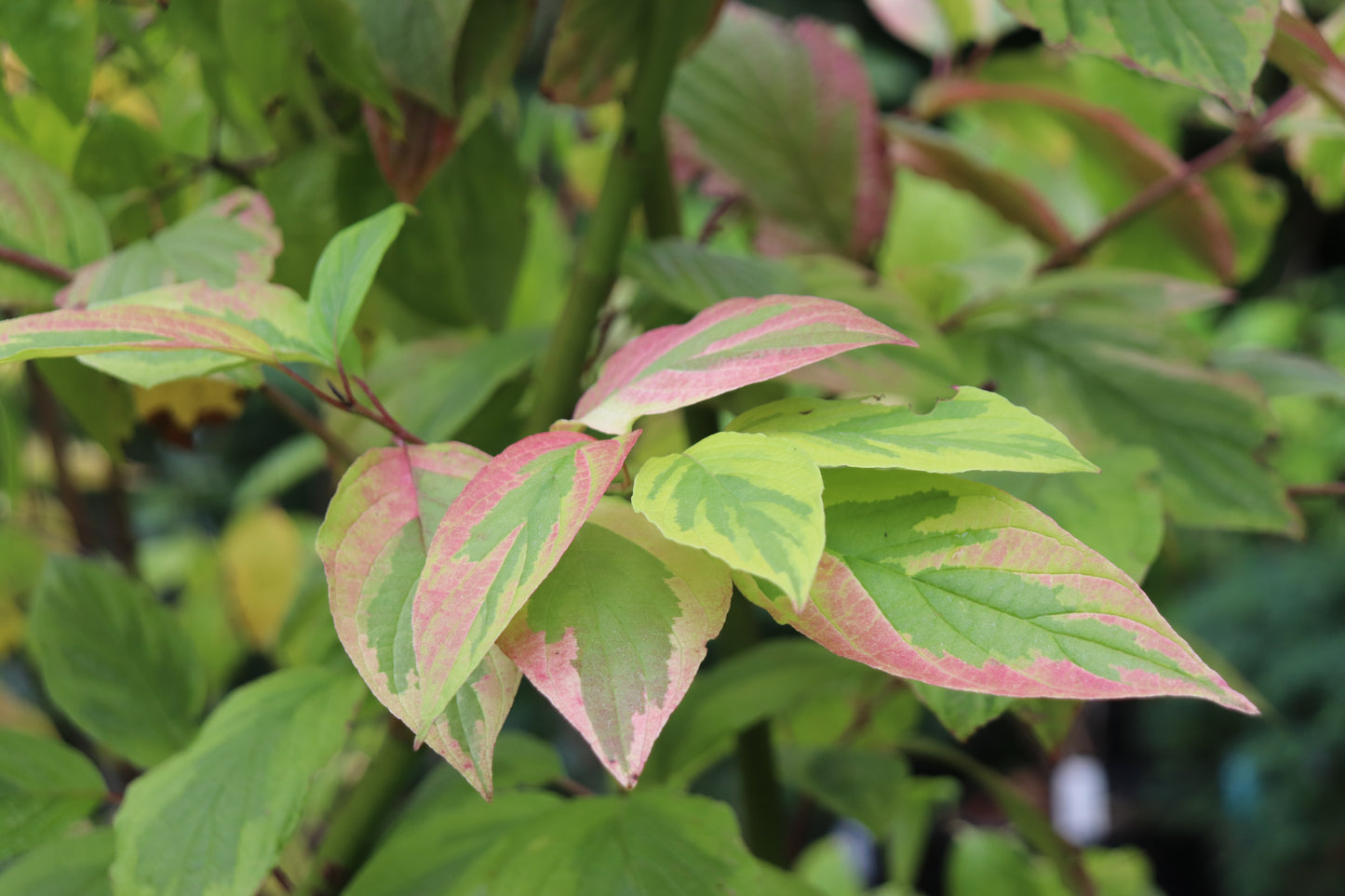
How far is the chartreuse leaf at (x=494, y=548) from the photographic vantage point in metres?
0.17

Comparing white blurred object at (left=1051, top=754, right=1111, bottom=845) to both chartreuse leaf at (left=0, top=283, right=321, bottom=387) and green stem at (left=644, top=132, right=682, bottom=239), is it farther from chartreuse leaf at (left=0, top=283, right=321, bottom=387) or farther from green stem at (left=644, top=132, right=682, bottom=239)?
chartreuse leaf at (left=0, top=283, right=321, bottom=387)

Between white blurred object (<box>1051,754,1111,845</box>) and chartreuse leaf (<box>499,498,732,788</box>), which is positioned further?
white blurred object (<box>1051,754,1111,845</box>)

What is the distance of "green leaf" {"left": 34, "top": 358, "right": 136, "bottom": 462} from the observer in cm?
33

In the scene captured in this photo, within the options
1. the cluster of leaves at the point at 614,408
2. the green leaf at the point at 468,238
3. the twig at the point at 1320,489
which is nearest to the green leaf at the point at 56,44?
the cluster of leaves at the point at 614,408

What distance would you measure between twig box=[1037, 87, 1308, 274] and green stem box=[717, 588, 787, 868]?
24 centimetres

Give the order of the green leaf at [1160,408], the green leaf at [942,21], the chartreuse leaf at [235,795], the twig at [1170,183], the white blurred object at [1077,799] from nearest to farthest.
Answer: the chartreuse leaf at [235,795] → the green leaf at [1160,408] → the twig at [1170,183] → the green leaf at [942,21] → the white blurred object at [1077,799]

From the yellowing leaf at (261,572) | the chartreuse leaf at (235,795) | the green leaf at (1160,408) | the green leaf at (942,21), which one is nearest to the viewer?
the chartreuse leaf at (235,795)

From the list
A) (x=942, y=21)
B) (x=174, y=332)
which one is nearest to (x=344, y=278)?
(x=174, y=332)

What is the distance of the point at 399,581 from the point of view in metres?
0.21

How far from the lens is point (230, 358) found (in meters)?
0.24

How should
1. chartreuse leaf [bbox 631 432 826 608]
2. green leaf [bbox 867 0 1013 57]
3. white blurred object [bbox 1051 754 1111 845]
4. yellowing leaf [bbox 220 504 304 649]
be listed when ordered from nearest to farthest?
1. chartreuse leaf [bbox 631 432 826 608]
2. green leaf [bbox 867 0 1013 57]
3. yellowing leaf [bbox 220 504 304 649]
4. white blurred object [bbox 1051 754 1111 845]

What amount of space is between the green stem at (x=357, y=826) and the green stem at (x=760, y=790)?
0.15 meters

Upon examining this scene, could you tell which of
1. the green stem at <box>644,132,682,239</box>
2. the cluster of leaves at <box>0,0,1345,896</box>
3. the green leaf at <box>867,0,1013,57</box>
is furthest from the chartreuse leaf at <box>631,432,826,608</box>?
the green leaf at <box>867,0,1013,57</box>

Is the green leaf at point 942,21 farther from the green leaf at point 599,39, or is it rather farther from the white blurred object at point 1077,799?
the white blurred object at point 1077,799
